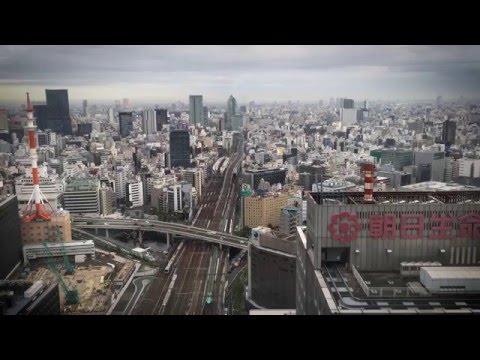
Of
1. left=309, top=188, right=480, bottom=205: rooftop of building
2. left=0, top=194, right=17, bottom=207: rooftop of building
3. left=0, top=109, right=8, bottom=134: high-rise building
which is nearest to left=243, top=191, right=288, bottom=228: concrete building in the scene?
left=309, top=188, right=480, bottom=205: rooftop of building

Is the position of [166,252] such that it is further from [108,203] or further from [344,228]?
[344,228]

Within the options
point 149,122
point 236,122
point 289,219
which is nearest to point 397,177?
point 289,219

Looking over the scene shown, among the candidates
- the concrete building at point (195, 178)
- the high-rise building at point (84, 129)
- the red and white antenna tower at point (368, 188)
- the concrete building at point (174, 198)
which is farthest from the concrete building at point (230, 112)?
the red and white antenna tower at point (368, 188)

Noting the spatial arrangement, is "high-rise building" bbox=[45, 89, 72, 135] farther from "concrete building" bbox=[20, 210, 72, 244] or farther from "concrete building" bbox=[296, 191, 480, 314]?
"concrete building" bbox=[296, 191, 480, 314]

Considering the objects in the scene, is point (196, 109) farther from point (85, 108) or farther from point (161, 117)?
point (85, 108)

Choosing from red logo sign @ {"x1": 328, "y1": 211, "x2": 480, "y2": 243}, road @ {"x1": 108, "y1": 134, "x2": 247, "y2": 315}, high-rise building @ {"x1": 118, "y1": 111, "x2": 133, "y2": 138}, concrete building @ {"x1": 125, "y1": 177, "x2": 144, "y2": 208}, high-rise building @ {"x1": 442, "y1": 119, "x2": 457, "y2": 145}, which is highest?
high-rise building @ {"x1": 118, "y1": 111, "x2": 133, "y2": 138}

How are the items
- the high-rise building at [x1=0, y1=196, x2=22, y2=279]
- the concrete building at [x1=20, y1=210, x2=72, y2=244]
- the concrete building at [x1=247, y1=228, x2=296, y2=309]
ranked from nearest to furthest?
the high-rise building at [x1=0, y1=196, x2=22, y2=279], the concrete building at [x1=247, y1=228, x2=296, y2=309], the concrete building at [x1=20, y1=210, x2=72, y2=244]
